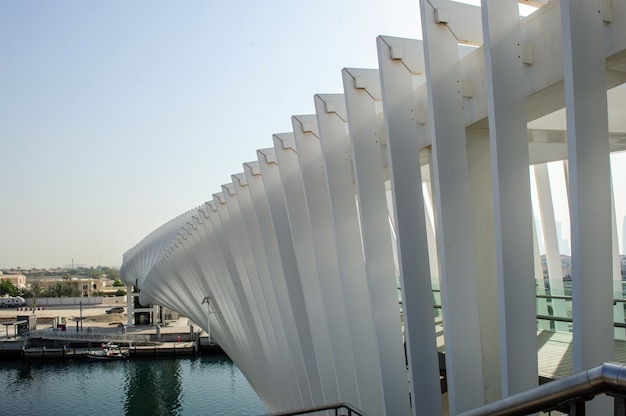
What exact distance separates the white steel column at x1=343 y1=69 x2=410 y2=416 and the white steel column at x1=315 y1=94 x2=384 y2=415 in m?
0.86

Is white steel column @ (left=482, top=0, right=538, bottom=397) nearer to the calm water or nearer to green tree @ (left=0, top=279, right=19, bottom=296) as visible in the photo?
the calm water

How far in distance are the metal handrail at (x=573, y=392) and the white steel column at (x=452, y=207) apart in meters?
3.17

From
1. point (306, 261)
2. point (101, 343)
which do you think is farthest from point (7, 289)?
point (306, 261)

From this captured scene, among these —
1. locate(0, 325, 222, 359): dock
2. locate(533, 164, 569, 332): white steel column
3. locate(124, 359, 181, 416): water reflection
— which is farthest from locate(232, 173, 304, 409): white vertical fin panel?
locate(0, 325, 222, 359): dock

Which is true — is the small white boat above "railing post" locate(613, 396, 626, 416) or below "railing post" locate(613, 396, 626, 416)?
below

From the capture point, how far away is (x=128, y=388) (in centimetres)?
4231

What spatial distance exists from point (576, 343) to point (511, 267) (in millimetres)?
970

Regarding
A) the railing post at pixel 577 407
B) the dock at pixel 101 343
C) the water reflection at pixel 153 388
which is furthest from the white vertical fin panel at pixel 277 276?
the dock at pixel 101 343

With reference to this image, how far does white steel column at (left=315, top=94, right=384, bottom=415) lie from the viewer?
28.2ft

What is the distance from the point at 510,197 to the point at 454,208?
0.96m

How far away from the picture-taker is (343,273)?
337 inches

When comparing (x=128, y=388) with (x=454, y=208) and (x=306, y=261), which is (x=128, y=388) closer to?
(x=306, y=261)

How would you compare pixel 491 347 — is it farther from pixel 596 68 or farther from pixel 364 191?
pixel 596 68

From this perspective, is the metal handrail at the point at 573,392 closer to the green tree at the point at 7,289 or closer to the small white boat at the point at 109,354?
the small white boat at the point at 109,354
